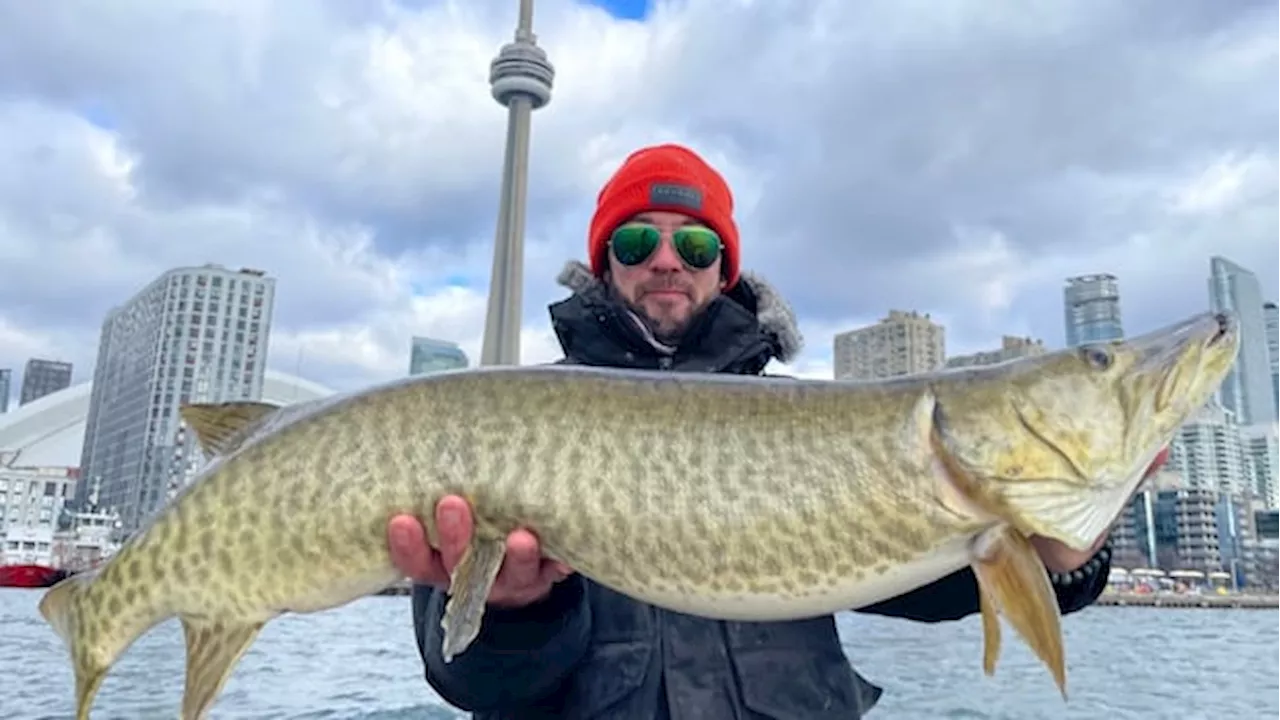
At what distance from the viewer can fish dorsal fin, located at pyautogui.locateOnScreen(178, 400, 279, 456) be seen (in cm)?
251

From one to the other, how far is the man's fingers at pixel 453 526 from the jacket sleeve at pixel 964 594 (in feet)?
3.39

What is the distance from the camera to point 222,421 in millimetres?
2549

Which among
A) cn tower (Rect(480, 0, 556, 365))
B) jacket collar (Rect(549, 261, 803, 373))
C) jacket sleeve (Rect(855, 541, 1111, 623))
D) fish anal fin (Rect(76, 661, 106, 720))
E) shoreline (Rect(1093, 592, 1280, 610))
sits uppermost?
cn tower (Rect(480, 0, 556, 365))

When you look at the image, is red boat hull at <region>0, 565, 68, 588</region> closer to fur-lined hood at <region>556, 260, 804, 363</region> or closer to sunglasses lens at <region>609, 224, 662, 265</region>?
fur-lined hood at <region>556, 260, 804, 363</region>

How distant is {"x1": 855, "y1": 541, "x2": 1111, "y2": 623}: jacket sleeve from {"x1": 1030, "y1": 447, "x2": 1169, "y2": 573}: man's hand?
0.47 feet

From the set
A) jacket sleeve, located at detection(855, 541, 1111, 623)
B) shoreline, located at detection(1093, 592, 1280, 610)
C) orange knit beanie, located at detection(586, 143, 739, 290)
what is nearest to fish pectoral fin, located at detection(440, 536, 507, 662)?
jacket sleeve, located at detection(855, 541, 1111, 623)

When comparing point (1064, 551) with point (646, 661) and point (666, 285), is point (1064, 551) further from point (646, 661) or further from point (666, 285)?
point (666, 285)

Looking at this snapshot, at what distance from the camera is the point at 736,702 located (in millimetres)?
2352

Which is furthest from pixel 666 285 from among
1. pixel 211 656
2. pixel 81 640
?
pixel 81 640

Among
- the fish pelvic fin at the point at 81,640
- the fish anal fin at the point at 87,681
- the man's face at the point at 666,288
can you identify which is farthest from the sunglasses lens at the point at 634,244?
the fish anal fin at the point at 87,681

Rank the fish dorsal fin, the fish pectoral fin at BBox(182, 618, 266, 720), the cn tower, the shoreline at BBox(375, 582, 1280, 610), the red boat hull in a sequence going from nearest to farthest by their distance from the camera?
1. the fish pectoral fin at BBox(182, 618, 266, 720)
2. the fish dorsal fin
3. the red boat hull
4. the shoreline at BBox(375, 582, 1280, 610)
5. the cn tower

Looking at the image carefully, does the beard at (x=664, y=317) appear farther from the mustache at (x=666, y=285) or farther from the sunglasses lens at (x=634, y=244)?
the sunglasses lens at (x=634, y=244)

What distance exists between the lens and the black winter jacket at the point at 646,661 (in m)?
2.30

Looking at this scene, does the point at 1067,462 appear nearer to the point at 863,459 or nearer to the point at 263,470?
the point at 863,459
